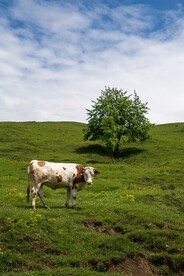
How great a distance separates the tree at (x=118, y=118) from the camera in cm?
6925

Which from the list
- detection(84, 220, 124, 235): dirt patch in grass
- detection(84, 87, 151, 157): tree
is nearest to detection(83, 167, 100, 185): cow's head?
detection(84, 220, 124, 235): dirt patch in grass

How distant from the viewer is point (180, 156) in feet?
208

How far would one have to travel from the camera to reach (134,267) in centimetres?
1666

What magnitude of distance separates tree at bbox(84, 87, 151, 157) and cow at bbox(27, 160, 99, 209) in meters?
44.5

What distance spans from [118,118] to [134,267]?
5412cm

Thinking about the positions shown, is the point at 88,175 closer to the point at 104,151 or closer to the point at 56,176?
the point at 56,176

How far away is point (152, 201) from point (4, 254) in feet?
42.7

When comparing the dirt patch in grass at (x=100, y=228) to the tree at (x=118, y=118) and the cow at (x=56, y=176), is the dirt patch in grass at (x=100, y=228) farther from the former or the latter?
the tree at (x=118, y=118)

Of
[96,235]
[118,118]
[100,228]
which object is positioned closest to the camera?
[96,235]

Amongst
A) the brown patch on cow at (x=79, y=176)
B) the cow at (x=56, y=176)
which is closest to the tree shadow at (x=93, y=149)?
the brown patch on cow at (x=79, y=176)

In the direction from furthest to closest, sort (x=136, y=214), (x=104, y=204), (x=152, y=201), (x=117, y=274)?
1. (x=152, y=201)
2. (x=104, y=204)
3. (x=136, y=214)
4. (x=117, y=274)

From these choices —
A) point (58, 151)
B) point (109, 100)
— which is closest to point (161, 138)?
point (109, 100)

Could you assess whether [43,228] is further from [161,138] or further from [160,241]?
[161,138]

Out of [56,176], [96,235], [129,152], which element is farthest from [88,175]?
[129,152]
